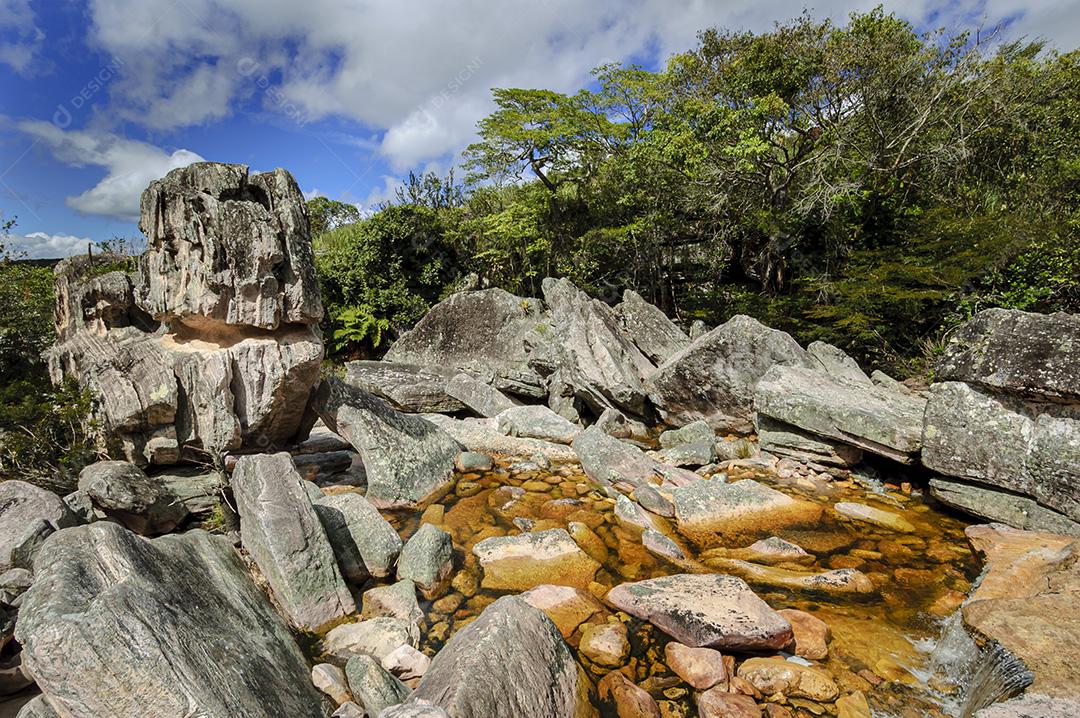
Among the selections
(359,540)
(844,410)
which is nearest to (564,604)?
(359,540)

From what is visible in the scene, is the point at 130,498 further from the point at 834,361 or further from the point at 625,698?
the point at 834,361

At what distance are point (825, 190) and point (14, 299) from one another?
22900 mm

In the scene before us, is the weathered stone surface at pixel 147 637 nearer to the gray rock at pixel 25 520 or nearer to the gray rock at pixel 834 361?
the gray rock at pixel 25 520

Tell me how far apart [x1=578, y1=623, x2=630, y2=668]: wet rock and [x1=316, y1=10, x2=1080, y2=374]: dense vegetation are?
44.6ft

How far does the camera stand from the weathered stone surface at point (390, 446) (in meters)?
8.59

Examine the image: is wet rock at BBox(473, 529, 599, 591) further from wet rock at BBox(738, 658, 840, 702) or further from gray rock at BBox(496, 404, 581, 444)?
gray rock at BBox(496, 404, 581, 444)

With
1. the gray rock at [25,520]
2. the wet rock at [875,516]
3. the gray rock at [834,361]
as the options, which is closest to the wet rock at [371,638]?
the gray rock at [25,520]

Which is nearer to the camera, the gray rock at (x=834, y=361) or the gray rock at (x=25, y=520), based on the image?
the gray rock at (x=25, y=520)

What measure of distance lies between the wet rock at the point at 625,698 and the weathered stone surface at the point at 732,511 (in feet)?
10.0

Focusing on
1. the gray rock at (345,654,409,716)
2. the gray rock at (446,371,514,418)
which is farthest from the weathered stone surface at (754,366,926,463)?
the gray rock at (345,654,409,716)

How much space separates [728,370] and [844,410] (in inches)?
115

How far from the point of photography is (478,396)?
1361 centimetres

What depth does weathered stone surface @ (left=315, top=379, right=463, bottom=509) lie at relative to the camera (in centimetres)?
859

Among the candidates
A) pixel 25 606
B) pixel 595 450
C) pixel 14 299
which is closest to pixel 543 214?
pixel 595 450
